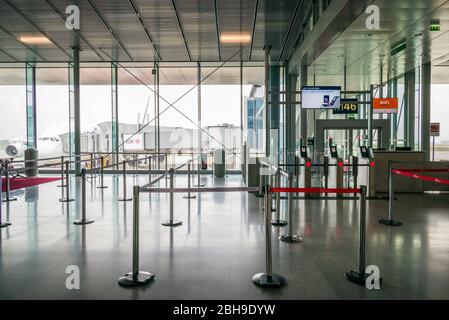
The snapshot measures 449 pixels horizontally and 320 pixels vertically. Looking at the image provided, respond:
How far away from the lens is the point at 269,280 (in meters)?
3.88

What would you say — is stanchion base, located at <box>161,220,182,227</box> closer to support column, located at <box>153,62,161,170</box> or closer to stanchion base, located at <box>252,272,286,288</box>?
stanchion base, located at <box>252,272,286,288</box>

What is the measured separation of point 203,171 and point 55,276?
13702mm

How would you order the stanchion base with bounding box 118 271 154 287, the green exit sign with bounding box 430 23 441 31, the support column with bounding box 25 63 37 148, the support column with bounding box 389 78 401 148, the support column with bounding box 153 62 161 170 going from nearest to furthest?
1. the stanchion base with bounding box 118 271 154 287
2. the green exit sign with bounding box 430 23 441 31
3. the support column with bounding box 389 78 401 148
4. the support column with bounding box 153 62 161 170
5. the support column with bounding box 25 63 37 148

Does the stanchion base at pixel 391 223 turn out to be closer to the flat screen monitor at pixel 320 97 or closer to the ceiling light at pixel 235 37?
the flat screen monitor at pixel 320 97

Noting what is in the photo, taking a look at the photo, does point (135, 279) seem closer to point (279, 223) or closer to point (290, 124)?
point (279, 223)

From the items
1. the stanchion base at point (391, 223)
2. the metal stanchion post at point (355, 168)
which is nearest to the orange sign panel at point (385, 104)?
the metal stanchion post at point (355, 168)

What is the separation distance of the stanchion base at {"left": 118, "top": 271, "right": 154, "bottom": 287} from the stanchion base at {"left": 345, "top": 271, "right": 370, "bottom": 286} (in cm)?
210

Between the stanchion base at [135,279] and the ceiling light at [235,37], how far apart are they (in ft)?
33.6

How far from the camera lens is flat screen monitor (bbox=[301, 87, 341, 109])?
11672mm

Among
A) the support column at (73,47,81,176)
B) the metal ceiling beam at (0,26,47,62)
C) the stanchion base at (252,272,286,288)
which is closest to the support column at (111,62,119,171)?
the support column at (73,47,81,176)

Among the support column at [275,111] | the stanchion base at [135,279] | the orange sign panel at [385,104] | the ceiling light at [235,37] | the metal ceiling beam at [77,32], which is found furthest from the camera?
the support column at [275,111]

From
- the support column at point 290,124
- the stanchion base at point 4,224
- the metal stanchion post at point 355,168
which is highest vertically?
the support column at point 290,124

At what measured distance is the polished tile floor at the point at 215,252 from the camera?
3.74 metres

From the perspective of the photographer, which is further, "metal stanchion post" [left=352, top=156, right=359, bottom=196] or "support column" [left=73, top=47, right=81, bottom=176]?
"support column" [left=73, top=47, right=81, bottom=176]
